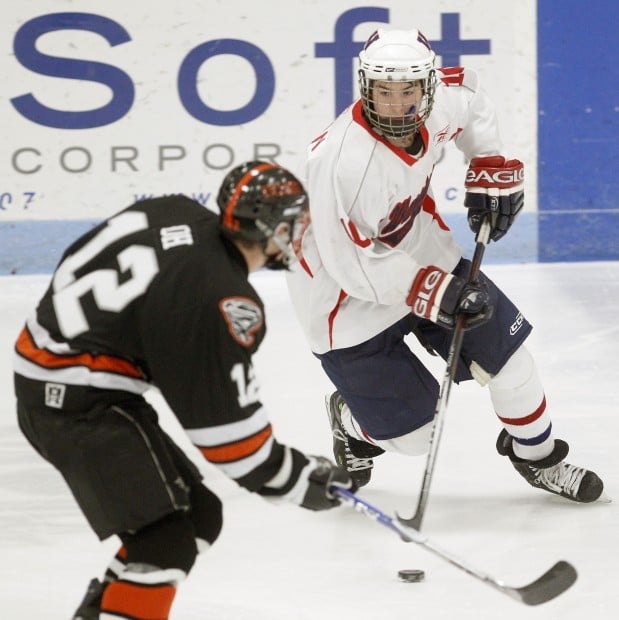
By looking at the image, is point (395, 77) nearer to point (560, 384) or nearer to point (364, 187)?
point (364, 187)

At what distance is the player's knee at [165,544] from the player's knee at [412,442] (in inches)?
40.2

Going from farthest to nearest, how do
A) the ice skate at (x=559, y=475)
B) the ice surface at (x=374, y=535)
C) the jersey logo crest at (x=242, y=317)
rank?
the ice skate at (x=559, y=475) → the ice surface at (x=374, y=535) → the jersey logo crest at (x=242, y=317)

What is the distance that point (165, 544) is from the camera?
205 cm

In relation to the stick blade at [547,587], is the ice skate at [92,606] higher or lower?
higher

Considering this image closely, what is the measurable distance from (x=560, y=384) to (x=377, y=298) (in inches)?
53.0

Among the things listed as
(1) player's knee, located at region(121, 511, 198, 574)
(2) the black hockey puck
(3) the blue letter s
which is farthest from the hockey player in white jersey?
(3) the blue letter s

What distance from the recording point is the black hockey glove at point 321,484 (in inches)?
80.9

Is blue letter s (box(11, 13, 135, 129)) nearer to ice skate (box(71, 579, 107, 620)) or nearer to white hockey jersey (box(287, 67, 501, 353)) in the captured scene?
white hockey jersey (box(287, 67, 501, 353))

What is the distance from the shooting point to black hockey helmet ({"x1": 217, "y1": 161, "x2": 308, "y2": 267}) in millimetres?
2012

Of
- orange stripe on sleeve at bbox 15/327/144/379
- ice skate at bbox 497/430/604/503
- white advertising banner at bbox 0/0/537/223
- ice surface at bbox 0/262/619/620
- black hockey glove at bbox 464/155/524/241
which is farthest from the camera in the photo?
white advertising banner at bbox 0/0/537/223

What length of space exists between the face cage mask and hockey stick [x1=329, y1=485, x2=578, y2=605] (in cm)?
89

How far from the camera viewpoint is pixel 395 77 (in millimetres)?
2787

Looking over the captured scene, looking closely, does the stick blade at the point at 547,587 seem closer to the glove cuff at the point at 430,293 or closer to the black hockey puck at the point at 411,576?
the black hockey puck at the point at 411,576

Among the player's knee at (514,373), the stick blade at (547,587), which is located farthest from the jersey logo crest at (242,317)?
the player's knee at (514,373)
